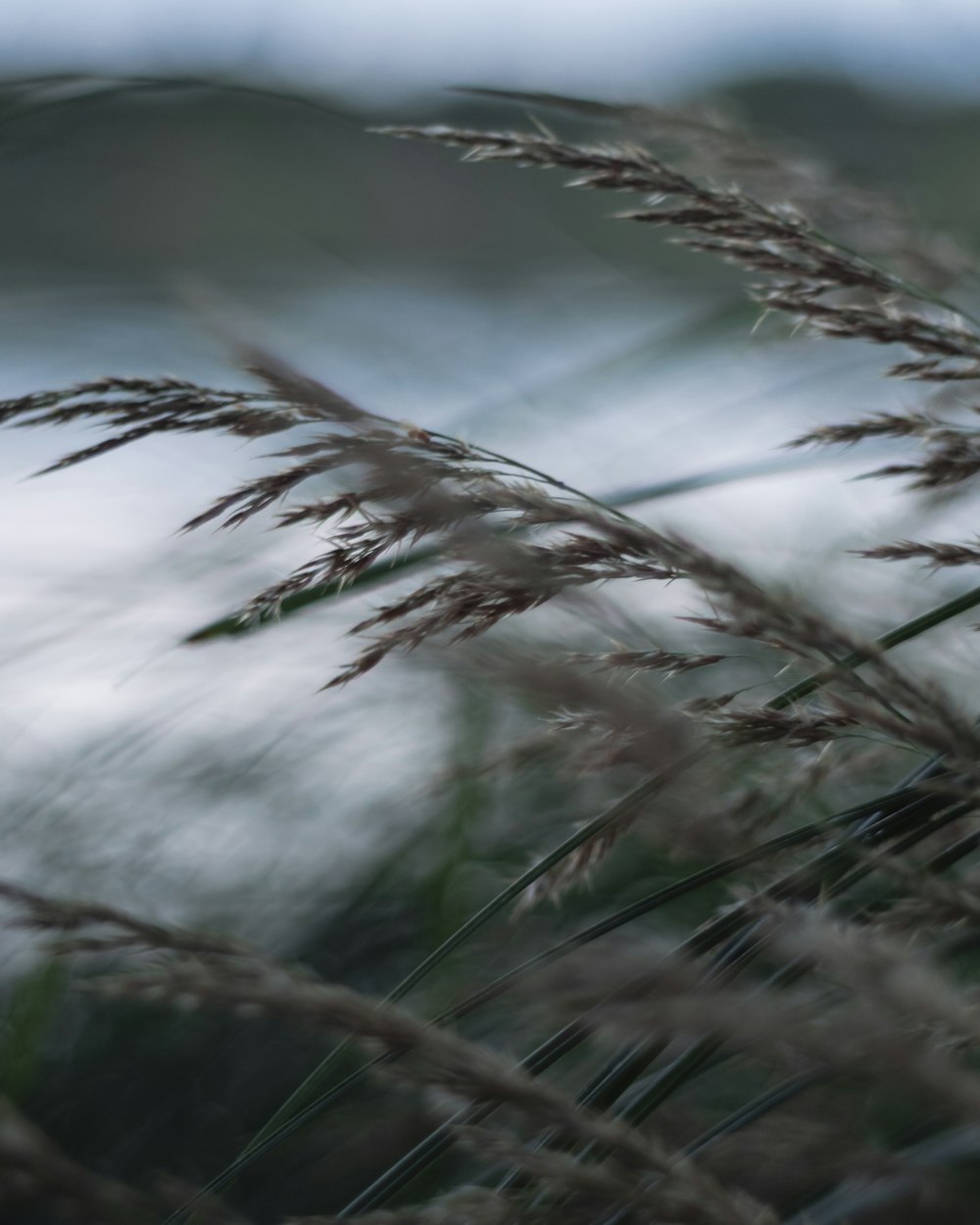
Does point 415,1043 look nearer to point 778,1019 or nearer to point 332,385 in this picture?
point 778,1019

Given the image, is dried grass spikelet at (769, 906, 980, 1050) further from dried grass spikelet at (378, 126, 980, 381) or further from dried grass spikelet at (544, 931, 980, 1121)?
dried grass spikelet at (378, 126, 980, 381)

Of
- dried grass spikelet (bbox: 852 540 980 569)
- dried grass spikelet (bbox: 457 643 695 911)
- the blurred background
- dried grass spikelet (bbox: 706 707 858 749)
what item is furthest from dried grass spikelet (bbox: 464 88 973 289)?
dried grass spikelet (bbox: 457 643 695 911)

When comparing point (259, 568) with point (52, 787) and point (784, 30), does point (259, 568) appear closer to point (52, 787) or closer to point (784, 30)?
point (52, 787)

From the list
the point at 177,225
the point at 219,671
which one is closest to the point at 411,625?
the point at 219,671

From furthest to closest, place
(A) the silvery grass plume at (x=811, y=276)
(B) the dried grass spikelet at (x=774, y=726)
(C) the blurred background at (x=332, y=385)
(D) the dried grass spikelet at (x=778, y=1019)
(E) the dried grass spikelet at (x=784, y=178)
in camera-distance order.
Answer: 1. (C) the blurred background at (x=332, y=385)
2. (E) the dried grass spikelet at (x=784, y=178)
3. (A) the silvery grass plume at (x=811, y=276)
4. (B) the dried grass spikelet at (x=774, y=726)
5. (D) the dried grass spikelet at (x=778, y=1019)

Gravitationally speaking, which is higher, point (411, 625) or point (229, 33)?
point (229, 33)

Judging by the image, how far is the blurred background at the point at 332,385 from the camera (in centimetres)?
104

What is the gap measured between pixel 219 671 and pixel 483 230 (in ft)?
3.91

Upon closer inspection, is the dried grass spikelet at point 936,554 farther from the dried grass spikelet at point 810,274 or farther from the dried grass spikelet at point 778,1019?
the dried grass spikelet at point 778,1019

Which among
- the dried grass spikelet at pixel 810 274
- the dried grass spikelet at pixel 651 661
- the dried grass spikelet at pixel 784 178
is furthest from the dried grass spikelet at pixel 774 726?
the dried grass spikelet at pixel 784 178

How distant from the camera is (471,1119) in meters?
0.45

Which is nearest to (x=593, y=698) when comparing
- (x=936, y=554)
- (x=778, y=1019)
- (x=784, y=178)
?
(x=778, y=1019)

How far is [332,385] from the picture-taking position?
108cm

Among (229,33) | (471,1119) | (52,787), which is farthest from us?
(229,33)
